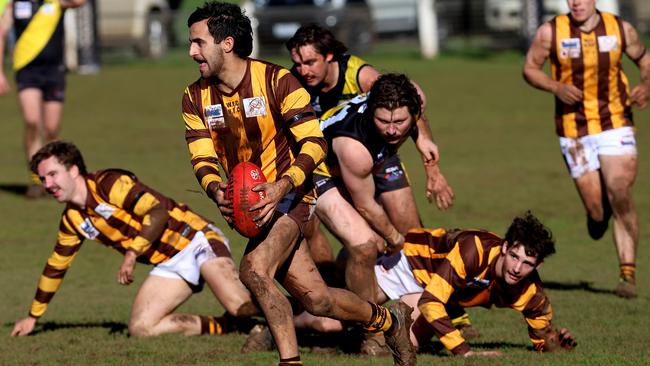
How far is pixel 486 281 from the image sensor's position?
7059 millimetres

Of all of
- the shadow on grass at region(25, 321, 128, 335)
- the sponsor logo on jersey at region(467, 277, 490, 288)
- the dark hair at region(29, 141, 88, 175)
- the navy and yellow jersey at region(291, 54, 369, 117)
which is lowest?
the shadow on grass at region(25, 321, 128, 335)

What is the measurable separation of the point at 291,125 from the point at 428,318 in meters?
1.51

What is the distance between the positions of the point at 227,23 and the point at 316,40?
1911mm

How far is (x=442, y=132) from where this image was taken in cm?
1859

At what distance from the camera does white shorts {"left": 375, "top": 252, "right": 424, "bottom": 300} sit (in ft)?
24.9

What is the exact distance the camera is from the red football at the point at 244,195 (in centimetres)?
582

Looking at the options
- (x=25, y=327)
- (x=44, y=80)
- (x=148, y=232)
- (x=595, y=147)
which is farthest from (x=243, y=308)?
(x=44, y=80)

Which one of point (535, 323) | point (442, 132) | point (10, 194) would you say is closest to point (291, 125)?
point (535, 323)

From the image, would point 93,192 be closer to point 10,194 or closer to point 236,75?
point 236,75

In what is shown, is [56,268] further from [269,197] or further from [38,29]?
[38,29]

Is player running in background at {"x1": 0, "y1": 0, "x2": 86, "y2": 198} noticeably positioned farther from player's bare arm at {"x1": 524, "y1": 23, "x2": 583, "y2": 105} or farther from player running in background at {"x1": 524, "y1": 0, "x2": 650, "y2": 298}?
player running in background at {"x1": 524, "y1": 0, "x2": 650, "y2": 298}

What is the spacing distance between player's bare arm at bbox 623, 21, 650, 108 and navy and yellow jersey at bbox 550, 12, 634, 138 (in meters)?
0.05

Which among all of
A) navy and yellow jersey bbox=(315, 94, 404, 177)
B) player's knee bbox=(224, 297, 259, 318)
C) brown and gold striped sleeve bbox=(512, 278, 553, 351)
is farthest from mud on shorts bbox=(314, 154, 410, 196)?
brown and gold striped sleeve bbox=(512, 278, 553, 351)

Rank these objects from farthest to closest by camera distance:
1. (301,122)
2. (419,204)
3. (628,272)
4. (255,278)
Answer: (419,204)
(628,272)
(301,122)
(255,278)
